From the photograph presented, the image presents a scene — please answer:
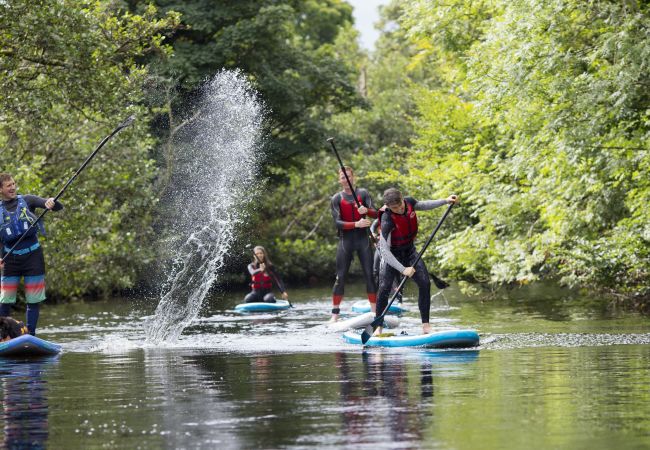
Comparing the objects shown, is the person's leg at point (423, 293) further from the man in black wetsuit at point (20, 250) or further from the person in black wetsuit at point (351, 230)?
the man in black wetsuit at point (20, 250)

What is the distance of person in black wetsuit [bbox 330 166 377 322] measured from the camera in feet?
54.0

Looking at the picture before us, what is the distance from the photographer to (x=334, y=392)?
9234 millimetres

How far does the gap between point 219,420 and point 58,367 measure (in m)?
4.45

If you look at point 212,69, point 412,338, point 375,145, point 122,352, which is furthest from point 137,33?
point 375,145

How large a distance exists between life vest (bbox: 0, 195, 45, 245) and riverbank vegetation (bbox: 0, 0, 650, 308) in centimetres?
457

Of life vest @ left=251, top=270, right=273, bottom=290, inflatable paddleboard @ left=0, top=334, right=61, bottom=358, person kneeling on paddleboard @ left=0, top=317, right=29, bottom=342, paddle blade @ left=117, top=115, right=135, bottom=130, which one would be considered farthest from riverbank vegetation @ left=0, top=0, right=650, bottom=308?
inflatable paddleboard @ left=0, top=334, right=61, bottom=358

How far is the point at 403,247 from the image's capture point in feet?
44.4

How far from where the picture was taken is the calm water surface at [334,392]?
7.16 metres

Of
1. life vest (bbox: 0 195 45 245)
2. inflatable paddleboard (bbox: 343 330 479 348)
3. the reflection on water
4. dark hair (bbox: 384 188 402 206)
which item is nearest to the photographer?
the reflection on water

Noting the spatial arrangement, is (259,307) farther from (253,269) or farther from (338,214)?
(338,214)

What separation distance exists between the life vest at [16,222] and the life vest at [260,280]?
10647mm

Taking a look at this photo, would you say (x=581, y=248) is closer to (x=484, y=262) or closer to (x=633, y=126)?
(x=633, y=126)

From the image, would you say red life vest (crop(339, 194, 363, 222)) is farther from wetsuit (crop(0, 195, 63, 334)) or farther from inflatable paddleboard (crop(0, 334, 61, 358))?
inflatable paddleboard (crop(0, 334, 61, 358))

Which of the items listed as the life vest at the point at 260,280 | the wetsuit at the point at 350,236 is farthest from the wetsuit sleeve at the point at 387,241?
the life vest at the point at 260,280
